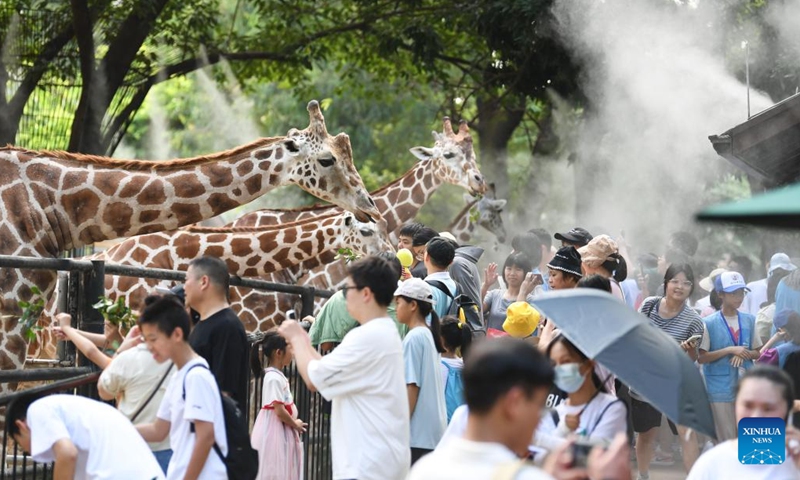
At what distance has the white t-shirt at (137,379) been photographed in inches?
239

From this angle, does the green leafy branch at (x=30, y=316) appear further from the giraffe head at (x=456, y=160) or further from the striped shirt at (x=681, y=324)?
the giraffe head at (x=456, y=160)

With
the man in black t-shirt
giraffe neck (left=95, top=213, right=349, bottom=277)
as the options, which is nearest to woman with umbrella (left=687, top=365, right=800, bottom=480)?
the man in black t-shirt

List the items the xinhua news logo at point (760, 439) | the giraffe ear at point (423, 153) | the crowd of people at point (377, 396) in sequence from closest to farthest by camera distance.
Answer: the crowd of people at point (377, 396) < the xinhua news logo at point (760, 439) < the giraffe ear at point (423, 153)

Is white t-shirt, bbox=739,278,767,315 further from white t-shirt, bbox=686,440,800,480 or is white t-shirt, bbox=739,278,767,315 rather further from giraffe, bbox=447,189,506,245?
white t-shirt, bbox=686,440,800,480

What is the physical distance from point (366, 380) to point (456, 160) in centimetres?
1079

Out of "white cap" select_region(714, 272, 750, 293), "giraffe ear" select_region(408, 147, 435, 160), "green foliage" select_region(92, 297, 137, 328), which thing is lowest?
"green foliage" select_region(92, 297, 137, 328)

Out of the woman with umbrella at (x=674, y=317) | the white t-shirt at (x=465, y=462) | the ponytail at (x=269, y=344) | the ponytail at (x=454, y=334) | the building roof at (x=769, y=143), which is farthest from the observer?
the building roof at (x=769, y=143)

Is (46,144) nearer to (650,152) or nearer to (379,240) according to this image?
(379,240)

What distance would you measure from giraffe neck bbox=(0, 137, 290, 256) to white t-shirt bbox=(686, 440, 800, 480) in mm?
5960

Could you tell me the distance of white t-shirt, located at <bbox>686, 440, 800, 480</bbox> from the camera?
4.83 m

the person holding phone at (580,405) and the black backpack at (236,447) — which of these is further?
the black backpack at (236,447)

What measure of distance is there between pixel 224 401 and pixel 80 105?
1090 cm

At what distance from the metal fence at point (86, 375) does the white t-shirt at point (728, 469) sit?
3.11 m

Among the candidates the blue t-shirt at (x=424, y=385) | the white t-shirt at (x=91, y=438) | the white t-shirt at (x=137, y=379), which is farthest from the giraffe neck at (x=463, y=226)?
the white t-shirt at (x=91, y=438)
